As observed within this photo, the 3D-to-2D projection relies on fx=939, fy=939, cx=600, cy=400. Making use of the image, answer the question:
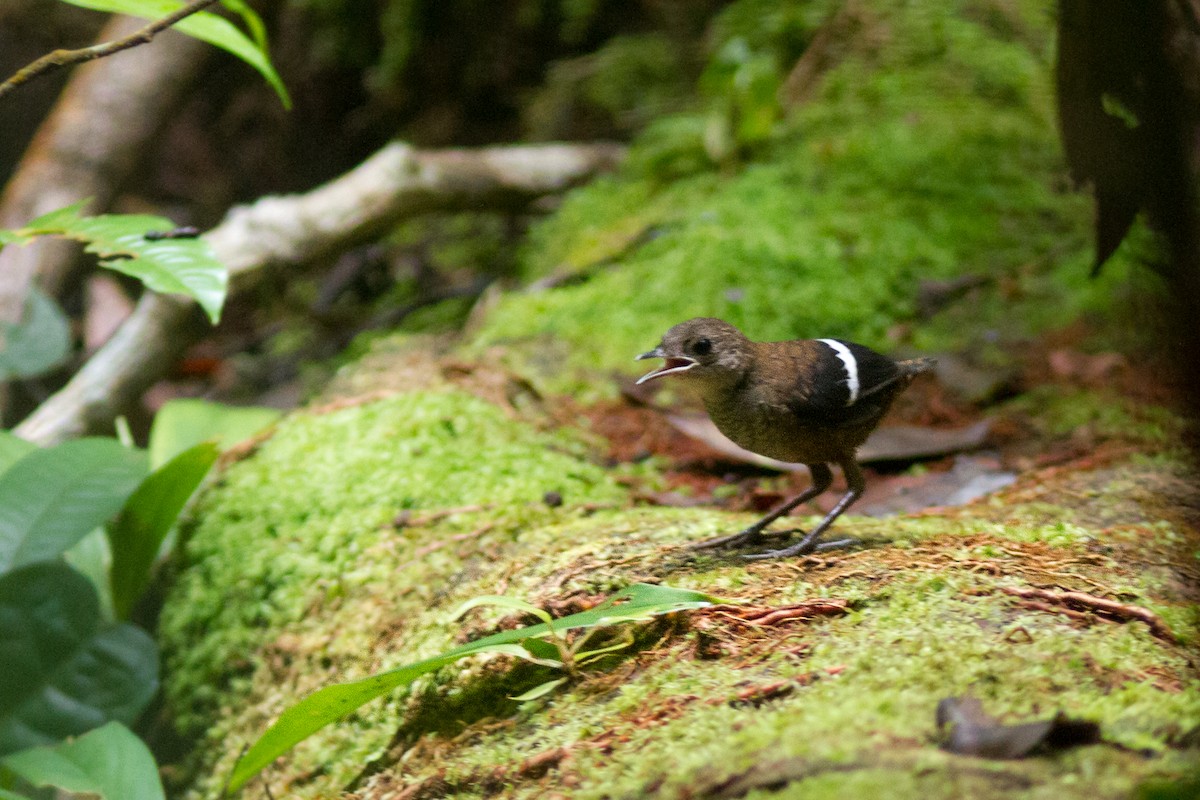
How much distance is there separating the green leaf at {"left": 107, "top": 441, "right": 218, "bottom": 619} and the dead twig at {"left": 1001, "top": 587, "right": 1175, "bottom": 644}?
2686mm

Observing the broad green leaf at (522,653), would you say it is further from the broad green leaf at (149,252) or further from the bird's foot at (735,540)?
the broad green leaf at (149,252)

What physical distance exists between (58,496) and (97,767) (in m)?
0.96

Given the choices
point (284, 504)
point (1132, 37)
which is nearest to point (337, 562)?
point (284, 504)

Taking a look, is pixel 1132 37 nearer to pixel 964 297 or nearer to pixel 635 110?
pixel 964 297

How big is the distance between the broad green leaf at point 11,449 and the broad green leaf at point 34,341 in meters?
0.56

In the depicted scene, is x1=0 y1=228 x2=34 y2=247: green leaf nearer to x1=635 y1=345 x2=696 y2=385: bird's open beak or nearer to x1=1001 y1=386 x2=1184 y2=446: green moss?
x1=635 y1=345 x2=696 y2=385: bird's open beak

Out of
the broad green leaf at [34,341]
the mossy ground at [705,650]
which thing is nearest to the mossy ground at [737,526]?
the mossy ground at [705,650]

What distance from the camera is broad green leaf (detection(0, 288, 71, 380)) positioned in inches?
152

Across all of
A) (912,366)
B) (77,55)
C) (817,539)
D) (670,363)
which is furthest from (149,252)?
(912,366)

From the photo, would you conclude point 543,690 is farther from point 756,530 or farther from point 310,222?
point 310,222

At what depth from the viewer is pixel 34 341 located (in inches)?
157

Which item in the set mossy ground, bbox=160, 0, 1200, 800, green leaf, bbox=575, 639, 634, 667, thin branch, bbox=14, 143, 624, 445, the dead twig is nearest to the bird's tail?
mossy ground, bbox=160, 0, 1200, 800

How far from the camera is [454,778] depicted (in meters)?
2.04

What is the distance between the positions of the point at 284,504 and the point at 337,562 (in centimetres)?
46
